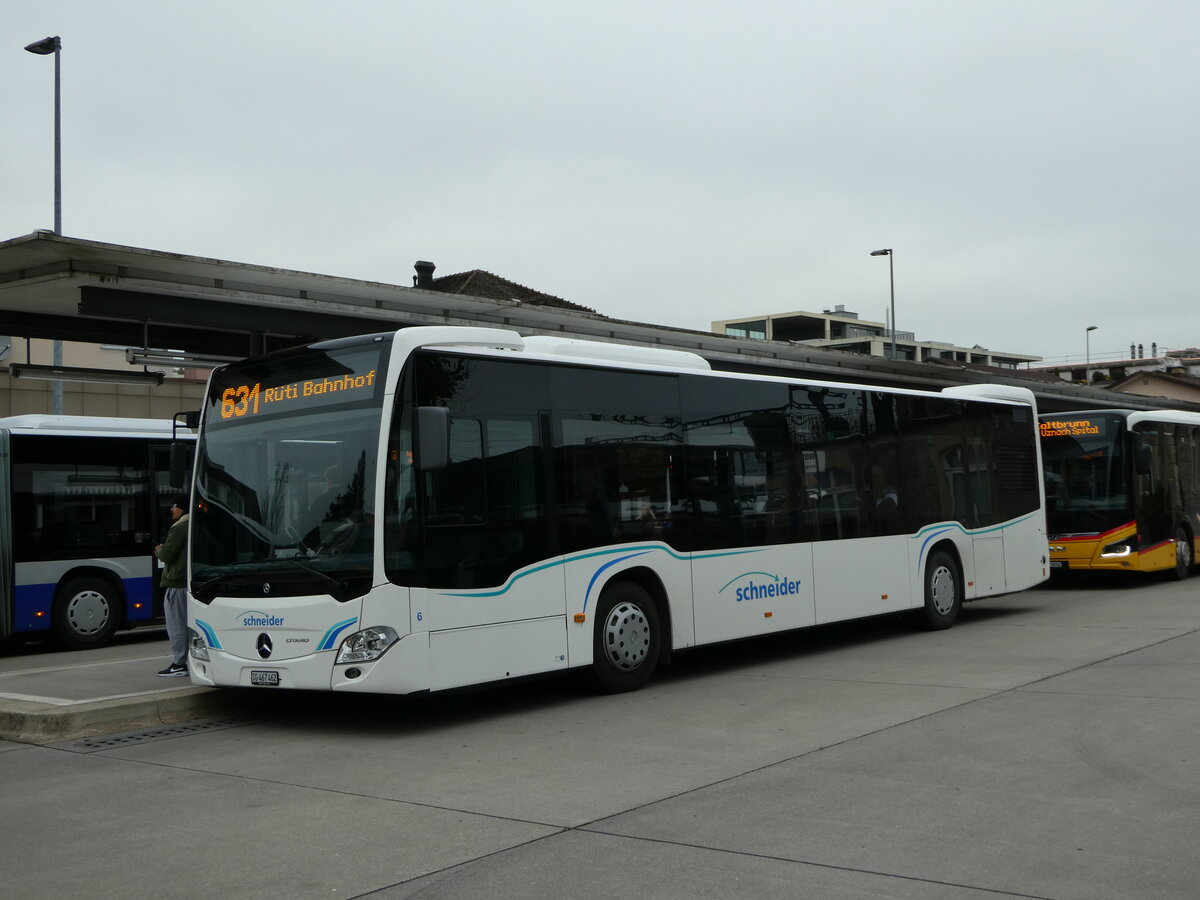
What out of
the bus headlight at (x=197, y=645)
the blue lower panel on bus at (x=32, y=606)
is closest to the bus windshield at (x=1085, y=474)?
the bus headlight at (x=197, y=645)

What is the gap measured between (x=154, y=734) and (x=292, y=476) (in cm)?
230

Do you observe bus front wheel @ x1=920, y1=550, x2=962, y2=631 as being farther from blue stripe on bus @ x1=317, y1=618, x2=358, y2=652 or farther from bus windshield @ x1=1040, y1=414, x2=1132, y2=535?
blue stripe on bus @ x1=317, y1=618, x2=358, y2=652

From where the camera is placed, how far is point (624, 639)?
433 inches

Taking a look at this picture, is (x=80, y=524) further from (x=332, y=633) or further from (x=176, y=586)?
(x=332, y=633)

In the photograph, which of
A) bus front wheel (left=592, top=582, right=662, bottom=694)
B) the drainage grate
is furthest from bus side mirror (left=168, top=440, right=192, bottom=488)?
bus front wheel (left=592, top=582, right=662, bottom=694)

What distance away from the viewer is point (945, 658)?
12.8 m

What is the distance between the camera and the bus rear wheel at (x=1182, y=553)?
22.3 metres

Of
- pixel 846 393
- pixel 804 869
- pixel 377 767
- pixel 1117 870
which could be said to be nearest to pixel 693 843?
pixel 804 869

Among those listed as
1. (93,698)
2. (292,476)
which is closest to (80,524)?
(93,698)

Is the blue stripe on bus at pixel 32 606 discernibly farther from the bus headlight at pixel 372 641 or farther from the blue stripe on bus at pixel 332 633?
the bus headlight at pixel 372 641

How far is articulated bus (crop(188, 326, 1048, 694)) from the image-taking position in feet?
30.5

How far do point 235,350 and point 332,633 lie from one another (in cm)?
1270

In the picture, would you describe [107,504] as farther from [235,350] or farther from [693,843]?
[693,843]

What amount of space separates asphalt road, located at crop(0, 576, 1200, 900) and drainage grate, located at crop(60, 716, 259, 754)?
40mm
